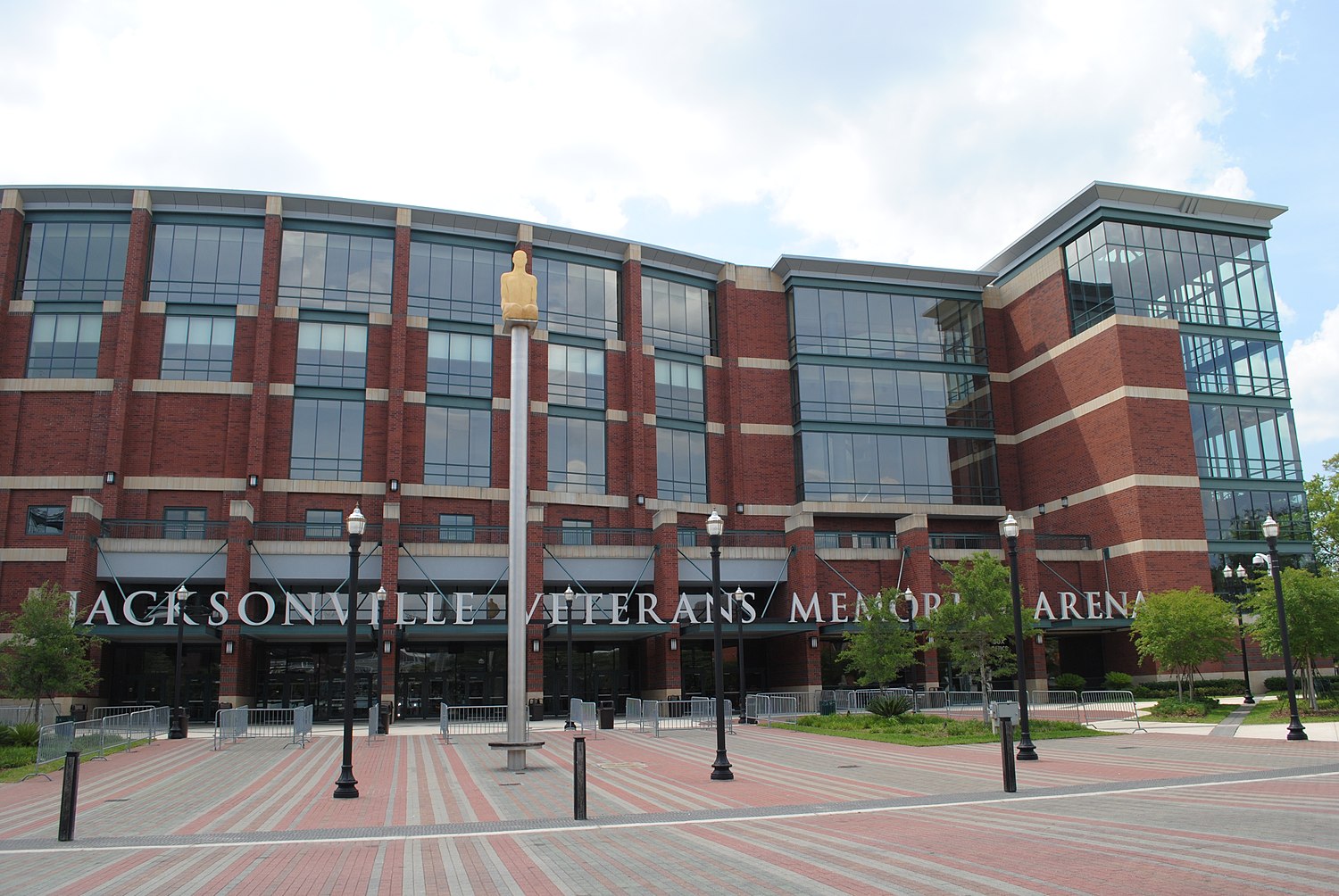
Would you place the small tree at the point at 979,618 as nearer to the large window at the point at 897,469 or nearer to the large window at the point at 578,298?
the large window at the point at 897,469

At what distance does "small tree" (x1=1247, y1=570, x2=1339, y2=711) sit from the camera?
1179 inches

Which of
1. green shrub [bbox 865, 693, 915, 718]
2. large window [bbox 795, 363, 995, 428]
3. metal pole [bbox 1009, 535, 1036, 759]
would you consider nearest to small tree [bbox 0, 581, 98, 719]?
green shrub [bbox 865, 693, 915, 718]

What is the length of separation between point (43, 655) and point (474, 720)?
45.6 ft

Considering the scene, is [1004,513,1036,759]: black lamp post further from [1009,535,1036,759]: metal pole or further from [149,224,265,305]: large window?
[149,224,265,305]: large window

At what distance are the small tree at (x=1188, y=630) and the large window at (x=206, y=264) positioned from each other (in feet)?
130

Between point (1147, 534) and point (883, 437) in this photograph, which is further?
point (883, 437)

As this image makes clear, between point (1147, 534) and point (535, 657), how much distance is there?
91.1 feet

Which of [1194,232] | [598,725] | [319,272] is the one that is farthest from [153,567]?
[1194,232]

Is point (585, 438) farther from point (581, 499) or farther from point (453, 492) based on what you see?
point (453, 492)

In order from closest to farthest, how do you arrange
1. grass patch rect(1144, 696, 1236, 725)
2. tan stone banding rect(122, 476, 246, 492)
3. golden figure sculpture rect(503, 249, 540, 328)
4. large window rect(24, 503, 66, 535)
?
1. golden figure sculpture rect(503, 249, 540, 328)
2. grass patch rect(1144, 696, 1236, 725)
3. large window rect(24, 503, 66, 535)
4. tan stone banding rect(122, 476, 246, 492)

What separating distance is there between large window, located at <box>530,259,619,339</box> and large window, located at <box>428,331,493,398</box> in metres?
3.42

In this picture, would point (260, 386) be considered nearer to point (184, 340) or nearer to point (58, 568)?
point (184, 340)

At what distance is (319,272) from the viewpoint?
149 ft

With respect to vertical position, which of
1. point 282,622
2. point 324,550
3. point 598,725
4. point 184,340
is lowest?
point 598,725
